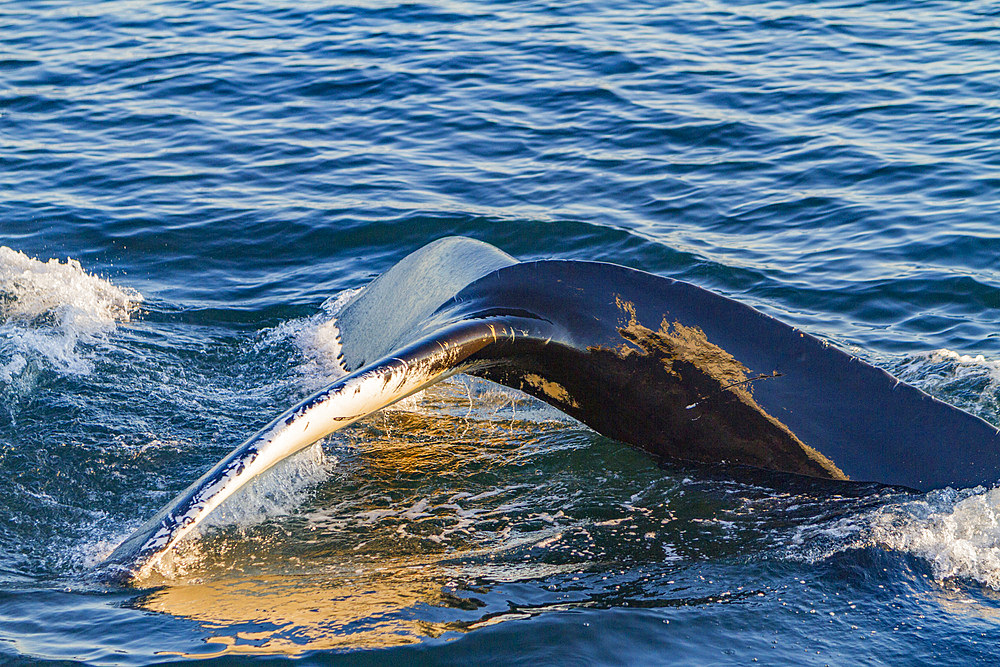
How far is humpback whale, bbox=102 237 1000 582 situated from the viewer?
452cm

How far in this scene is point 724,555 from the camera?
4680 millimetres

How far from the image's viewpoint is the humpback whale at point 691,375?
14.8ft

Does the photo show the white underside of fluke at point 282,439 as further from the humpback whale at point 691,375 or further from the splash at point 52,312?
the splash at point 52,312

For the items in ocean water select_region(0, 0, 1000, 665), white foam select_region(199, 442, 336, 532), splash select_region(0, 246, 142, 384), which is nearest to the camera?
ocean water select_region(0, 0, 1000, 665)

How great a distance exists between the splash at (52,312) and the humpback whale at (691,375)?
327 cm

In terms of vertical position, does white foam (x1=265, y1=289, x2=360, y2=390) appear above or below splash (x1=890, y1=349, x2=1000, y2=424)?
above

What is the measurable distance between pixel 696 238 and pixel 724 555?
542cm

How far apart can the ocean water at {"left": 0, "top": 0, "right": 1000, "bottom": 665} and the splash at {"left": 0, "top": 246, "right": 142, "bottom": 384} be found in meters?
0.04

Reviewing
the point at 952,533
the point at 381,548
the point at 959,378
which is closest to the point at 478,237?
the point at 959,378

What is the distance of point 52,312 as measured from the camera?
781cm

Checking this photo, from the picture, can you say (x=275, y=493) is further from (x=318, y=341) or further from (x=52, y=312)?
(x=52, y=312)

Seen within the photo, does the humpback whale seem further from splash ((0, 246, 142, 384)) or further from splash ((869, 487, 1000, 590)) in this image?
splash ((0, 246, 142, 384))

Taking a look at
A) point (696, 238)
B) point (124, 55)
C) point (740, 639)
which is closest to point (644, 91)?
point (696, 238)

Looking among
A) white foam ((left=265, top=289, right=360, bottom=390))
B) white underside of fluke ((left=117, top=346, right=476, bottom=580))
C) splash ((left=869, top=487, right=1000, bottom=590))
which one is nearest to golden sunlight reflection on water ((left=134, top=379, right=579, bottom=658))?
white underside of fluke ((left=117, top=346, right=476, bottom=580))
